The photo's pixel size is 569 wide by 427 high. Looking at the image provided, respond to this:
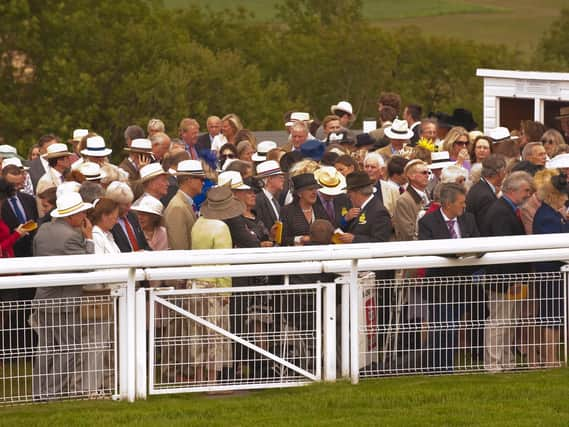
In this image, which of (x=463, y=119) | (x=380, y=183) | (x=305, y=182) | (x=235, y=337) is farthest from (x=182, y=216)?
(x=463, y=119)

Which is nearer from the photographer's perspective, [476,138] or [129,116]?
[476,138]

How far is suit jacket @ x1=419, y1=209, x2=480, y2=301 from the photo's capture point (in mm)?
11156

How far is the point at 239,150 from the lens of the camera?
1700cm

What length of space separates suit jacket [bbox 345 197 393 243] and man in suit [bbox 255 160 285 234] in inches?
39.0

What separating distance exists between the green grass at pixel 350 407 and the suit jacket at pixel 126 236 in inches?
62.3

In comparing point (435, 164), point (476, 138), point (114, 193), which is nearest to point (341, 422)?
point (114, 193)

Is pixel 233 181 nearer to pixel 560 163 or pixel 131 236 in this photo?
pixel 131 236

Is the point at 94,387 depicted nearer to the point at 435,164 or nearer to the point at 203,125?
the point at 435,164

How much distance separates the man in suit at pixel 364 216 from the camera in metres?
12.6

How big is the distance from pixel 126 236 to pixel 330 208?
237 cm

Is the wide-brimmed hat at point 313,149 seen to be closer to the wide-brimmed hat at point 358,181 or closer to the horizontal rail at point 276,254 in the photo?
the wide-brimmed hat at point 358,181

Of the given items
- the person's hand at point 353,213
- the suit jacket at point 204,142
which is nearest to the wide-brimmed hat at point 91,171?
the person's hand at point 353,213

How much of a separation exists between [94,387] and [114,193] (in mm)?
1938

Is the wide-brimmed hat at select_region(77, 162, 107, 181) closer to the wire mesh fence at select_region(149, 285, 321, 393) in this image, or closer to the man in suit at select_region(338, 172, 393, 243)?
the man in suit at select_region(338, 172, 393, 243)
